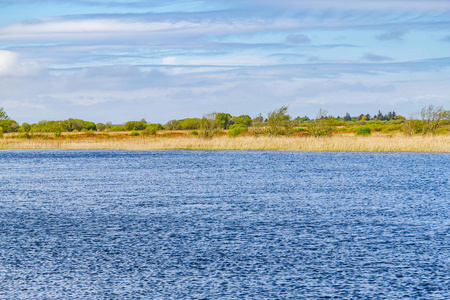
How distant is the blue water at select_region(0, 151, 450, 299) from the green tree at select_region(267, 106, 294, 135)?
122 ft

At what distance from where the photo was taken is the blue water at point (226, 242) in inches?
328

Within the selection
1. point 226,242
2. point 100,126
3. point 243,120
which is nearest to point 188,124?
point 243,120

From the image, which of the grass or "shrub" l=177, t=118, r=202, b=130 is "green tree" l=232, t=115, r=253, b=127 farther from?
the grass

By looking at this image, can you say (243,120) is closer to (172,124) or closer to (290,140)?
(172,124)

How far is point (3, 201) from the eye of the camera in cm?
1822

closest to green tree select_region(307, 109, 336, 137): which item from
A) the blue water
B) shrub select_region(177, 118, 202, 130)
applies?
the blue water

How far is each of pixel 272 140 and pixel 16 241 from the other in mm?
42298

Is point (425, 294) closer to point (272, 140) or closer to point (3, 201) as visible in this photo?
point (3, 201)

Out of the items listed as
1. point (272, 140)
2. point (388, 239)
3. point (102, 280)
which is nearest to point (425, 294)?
point (388, 239)

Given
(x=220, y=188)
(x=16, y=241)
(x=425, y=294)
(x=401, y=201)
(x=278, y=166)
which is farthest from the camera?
(x=278, y=166)

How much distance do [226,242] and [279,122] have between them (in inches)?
1917

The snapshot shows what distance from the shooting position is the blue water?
8.32 m

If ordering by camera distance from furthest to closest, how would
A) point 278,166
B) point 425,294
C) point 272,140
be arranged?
point 272,140 < point 278,166 < point 425,294

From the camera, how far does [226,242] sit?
11.4 metres
